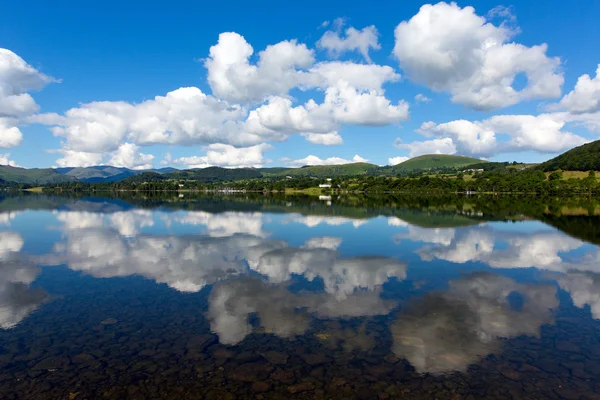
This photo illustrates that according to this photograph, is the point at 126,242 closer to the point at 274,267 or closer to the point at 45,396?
the point at 274,267

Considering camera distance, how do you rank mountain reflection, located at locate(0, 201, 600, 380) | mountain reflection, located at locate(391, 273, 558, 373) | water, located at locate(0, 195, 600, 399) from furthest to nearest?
mountain reflection, located at locate(0, 201, 600, 380) < mountain reflection, located at locate(391, 273, 558, 373) < water, located at locate(0, 195, 600, 399)

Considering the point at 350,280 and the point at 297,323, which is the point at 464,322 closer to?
the point at 297,323

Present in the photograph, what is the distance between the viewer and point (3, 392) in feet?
42.4

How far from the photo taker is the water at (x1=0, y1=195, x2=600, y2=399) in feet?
44.9

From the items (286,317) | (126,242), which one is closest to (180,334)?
(286,317)

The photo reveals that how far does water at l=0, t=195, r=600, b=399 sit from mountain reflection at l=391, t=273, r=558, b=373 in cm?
10

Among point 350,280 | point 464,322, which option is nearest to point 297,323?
point 464,322

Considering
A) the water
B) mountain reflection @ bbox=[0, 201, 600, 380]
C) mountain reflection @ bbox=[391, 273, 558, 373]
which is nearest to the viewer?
the water

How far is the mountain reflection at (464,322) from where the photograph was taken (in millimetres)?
15961

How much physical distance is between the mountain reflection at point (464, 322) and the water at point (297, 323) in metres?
0.10

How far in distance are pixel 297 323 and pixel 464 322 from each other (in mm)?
8979

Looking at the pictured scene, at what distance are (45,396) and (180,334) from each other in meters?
5.99

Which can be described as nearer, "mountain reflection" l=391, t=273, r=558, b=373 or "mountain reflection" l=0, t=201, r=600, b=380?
"mountain reflection" l=391, t=273, r=558, b=373

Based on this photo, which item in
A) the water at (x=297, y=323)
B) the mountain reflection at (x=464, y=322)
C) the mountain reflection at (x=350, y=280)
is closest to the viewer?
the water at (x=297, y=323)
